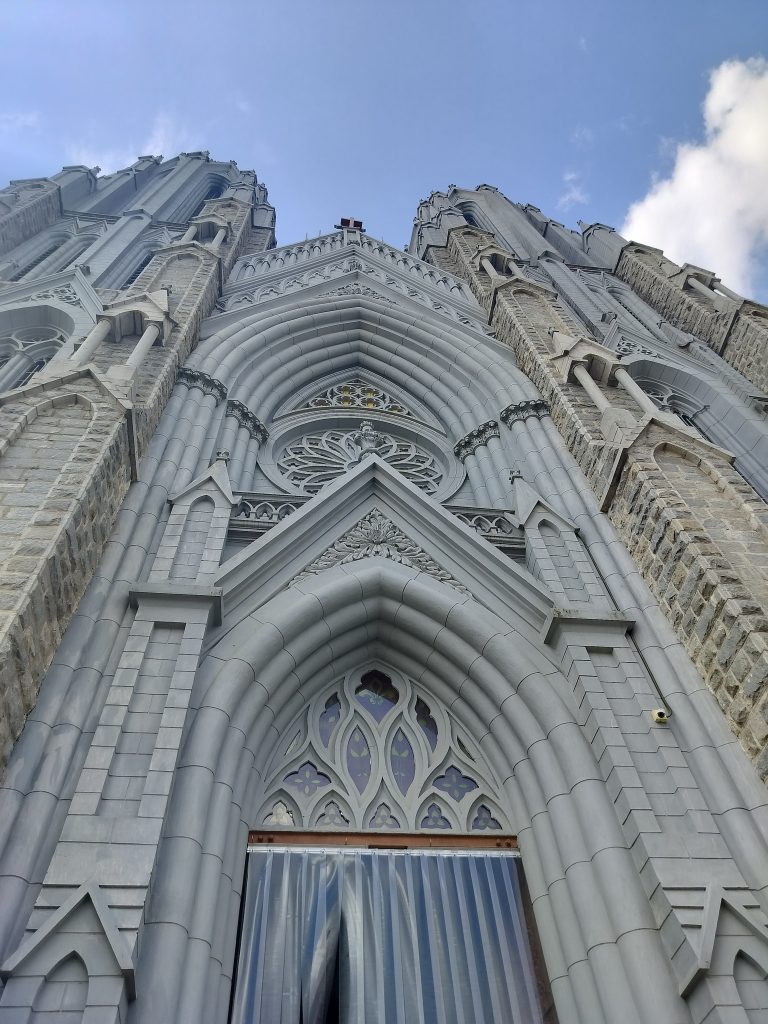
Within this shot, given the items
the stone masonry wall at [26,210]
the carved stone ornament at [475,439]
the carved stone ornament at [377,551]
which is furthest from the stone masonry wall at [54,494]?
the stone masonry wall at [26,210]

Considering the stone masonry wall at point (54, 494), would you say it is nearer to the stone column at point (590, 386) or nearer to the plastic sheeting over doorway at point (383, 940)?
the plastic sheeting over doorway at point (383, 940)

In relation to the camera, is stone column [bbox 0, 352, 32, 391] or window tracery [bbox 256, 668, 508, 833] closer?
window tracery [bbox 256, 668, 508, 833]

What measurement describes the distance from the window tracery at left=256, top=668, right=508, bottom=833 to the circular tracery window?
429 cm

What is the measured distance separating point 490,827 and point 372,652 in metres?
2.23

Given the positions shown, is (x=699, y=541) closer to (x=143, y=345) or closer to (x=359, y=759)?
(x=359, y=759)

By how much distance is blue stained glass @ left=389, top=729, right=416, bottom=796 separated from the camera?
7.23 meters

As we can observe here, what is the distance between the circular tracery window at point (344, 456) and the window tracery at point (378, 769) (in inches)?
169

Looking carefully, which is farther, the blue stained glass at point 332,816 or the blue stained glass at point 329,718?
the blue stained glass at point 329,718

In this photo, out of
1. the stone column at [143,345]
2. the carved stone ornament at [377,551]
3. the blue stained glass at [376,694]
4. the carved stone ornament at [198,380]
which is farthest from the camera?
the carved stone ornament at [198,380]

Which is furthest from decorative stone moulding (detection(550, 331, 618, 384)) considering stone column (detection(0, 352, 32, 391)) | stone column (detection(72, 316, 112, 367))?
stone column (detection(0, 352, 32, 391))

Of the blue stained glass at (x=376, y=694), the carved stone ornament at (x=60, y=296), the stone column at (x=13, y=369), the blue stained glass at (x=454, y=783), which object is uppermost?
the carved stone ornament at (x=60, y=296)

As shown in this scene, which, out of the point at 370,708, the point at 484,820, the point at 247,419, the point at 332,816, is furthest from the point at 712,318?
the point at 332,816

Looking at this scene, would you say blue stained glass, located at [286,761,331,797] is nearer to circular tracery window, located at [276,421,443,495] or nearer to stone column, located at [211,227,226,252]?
circular tracery window, located at [276,421,443,495]

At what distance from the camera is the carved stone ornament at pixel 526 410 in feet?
38.4
